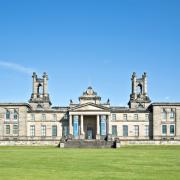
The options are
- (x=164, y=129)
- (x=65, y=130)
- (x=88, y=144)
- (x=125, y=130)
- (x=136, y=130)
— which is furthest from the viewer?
(x=125, y=130)

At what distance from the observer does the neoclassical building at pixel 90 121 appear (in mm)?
89750

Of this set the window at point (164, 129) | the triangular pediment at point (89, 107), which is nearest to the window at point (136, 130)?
the window at point (164, 129)

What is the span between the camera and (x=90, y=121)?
306 ft

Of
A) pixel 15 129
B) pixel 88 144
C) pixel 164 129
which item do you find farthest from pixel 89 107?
pixel 88 144

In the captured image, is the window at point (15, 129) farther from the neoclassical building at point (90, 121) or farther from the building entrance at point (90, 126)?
the building entrance at point (90, 126)

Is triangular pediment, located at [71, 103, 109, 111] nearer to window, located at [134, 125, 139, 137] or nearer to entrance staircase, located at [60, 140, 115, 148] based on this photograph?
window, located at [134, 125, 139, 137]

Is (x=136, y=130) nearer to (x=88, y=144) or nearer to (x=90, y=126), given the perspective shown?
(x=90, y=126)

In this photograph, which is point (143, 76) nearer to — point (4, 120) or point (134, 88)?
point (134, 88)

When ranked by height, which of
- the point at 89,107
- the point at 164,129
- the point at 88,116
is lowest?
the point at 164,129

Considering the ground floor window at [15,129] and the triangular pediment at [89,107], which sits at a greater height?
the triangular pediment at [89,107]

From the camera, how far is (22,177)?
20.7m

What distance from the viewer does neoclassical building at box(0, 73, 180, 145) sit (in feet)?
294

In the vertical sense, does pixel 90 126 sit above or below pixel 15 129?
above

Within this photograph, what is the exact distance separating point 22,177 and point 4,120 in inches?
2817
